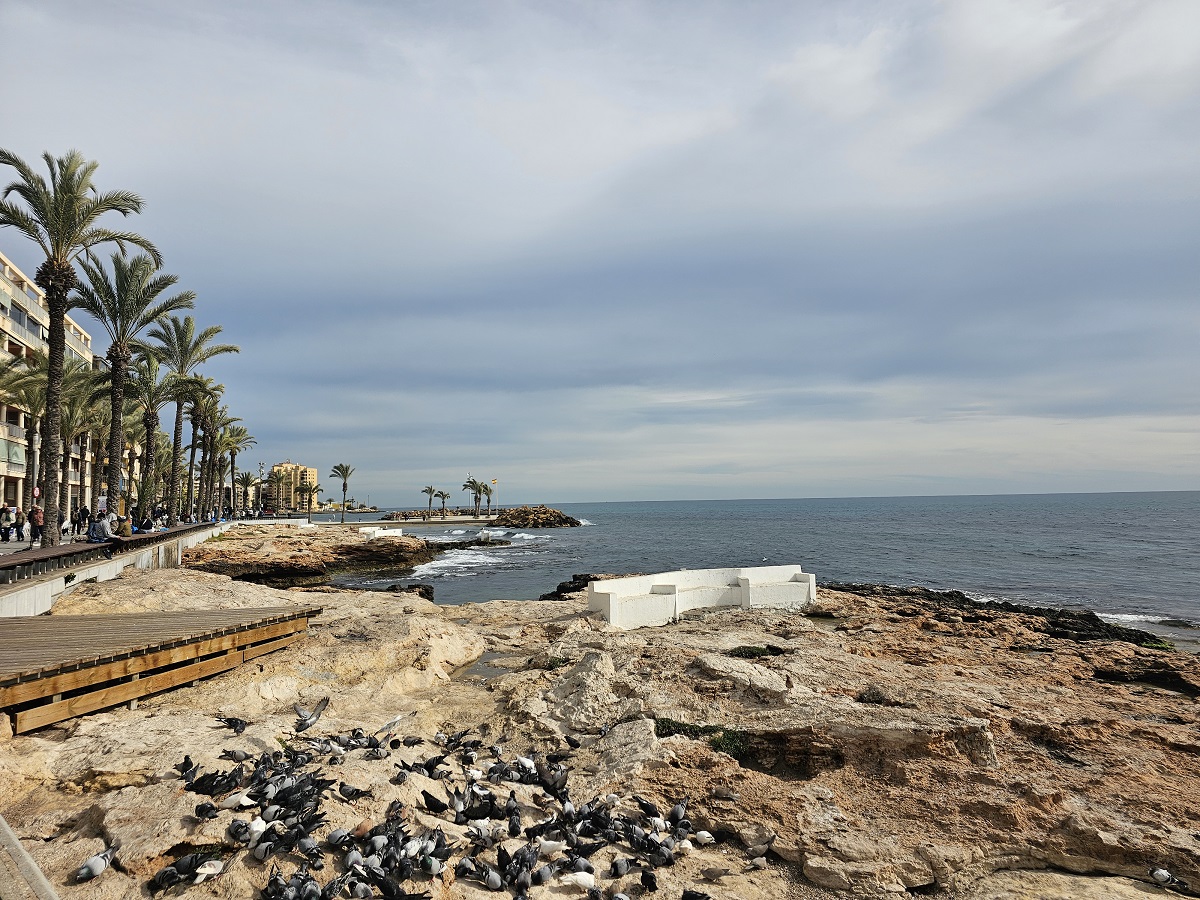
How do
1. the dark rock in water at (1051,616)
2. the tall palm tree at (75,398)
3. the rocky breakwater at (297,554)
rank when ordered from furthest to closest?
the rocky breakwater at (297,554), the tall palm tree at (75,398), the dark rock in water at (1051,616)

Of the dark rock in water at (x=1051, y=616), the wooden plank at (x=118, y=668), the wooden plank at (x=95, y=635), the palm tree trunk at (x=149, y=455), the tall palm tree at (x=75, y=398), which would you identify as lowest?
the dark rock in water at (x=1051, y=616)

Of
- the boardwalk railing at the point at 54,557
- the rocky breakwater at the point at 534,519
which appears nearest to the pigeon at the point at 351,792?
the boardwalk railing at the point at 54,557

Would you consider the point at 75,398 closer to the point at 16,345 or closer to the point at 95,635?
the point at 16,345

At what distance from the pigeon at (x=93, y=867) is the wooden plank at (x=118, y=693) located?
13.3 feet

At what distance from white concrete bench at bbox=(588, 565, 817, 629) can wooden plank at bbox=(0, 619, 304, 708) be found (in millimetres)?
9901

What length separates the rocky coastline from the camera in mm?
6352

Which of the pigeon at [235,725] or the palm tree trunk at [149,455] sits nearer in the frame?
the pigeon at [235,725]

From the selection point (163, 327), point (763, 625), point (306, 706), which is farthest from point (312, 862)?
point (163, 327)

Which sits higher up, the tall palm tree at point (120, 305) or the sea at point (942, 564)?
the tall palm tree at point (120, 305)

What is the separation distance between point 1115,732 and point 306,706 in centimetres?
1319

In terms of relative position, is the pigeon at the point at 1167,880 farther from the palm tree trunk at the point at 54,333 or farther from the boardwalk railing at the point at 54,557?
the palm tree trunk at the point at 54,333

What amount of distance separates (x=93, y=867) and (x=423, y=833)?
265 cm

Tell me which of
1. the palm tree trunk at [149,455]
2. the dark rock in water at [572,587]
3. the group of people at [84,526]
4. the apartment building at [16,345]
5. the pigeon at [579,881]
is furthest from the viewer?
the apartment building at [16,345]

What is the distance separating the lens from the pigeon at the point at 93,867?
5168mm
